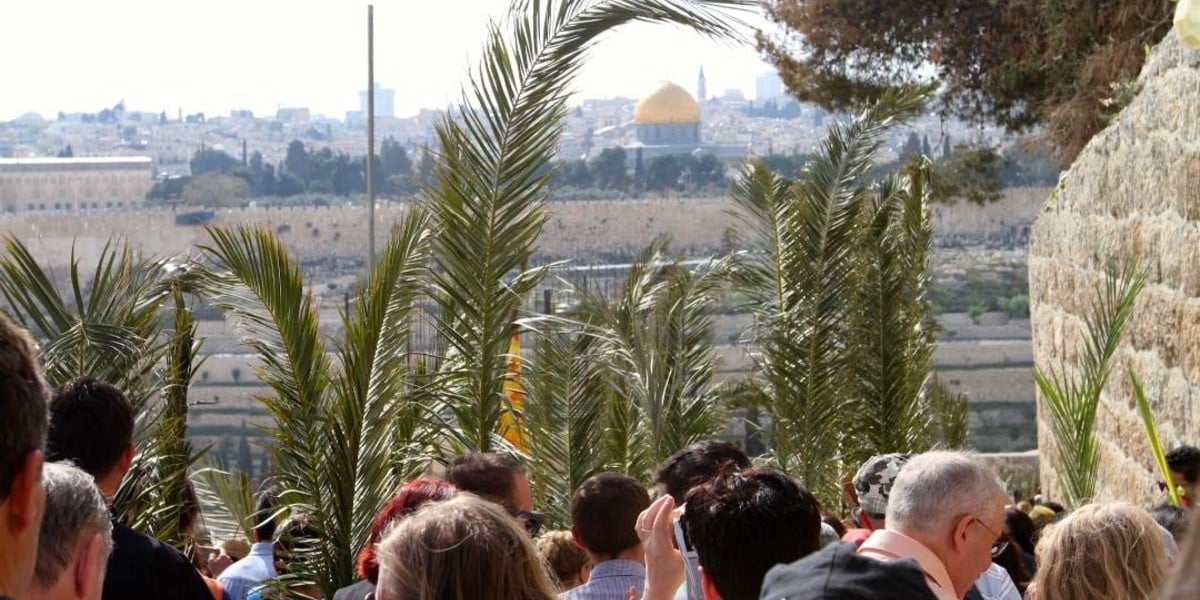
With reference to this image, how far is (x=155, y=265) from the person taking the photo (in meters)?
6.38

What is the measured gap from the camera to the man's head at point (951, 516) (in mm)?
3299

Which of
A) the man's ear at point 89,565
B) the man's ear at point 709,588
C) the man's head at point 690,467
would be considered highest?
the man's ear at point 89,565

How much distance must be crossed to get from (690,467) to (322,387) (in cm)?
202

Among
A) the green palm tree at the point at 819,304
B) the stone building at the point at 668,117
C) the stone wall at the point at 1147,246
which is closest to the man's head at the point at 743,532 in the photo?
the stone wall at the point at 1147,246

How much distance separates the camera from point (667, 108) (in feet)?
356

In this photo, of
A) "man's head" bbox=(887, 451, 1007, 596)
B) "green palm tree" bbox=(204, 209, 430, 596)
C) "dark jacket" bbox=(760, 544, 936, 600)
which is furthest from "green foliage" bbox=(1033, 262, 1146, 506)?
"dark jacket" bbox=(760, 544, 936, 600)

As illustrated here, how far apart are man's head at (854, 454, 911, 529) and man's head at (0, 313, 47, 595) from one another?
2599 mm

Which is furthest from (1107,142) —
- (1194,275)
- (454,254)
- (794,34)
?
(794,34)

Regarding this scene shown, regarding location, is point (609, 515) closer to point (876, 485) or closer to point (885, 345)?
point (876, 485)

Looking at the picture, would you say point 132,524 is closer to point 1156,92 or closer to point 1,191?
point 1156,92

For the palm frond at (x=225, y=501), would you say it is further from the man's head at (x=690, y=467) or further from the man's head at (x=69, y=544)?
the man's head at (x=69, y=544)

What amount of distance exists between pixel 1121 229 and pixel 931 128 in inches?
451

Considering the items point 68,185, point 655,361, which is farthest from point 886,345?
point 68,185

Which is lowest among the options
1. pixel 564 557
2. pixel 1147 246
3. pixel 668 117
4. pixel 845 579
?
pixel 564 557
